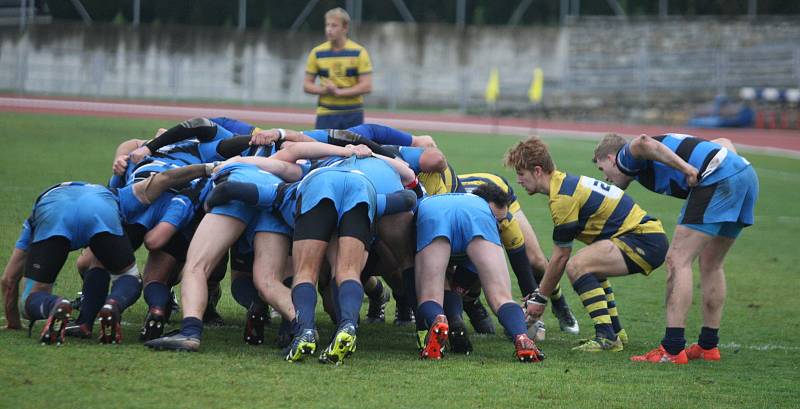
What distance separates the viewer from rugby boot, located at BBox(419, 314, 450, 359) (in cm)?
638

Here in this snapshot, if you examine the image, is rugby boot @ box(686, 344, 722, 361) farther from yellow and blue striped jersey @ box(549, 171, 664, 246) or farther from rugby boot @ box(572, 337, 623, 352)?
yellow and blue striped jersey @ box(549, 171, 664, 246)

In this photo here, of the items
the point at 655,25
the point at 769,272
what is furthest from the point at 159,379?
the point at 655,25

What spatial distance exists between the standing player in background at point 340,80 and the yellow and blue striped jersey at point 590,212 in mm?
5421

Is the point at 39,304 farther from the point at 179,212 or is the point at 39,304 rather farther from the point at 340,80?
the point at 340,80

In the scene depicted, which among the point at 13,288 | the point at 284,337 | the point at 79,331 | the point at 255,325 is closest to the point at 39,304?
the point at 79,331

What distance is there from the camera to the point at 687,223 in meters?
6.95

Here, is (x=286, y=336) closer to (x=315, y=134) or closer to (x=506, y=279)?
(x=506, y=279)

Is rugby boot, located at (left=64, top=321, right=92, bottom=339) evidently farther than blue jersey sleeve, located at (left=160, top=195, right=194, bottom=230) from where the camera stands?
No

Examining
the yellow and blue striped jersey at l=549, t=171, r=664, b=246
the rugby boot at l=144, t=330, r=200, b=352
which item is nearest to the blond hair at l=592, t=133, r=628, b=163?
the yellow and blue striped jersey at l=549, t=171, r=664, b=246

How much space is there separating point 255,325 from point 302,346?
2.61 feet

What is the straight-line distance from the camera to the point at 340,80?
12.5m

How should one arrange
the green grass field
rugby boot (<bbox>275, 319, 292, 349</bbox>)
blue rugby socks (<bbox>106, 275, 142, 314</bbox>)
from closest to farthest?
the green grass field → blue rugby socks (<bbox>106, 275, 142, 314</bbox>) → rugby boot (<bbox>275, 319, 292, 349</bbox>)

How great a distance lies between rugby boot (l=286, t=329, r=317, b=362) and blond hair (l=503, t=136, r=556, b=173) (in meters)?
2.00

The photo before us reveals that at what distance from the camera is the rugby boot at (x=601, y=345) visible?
705 centimetres
